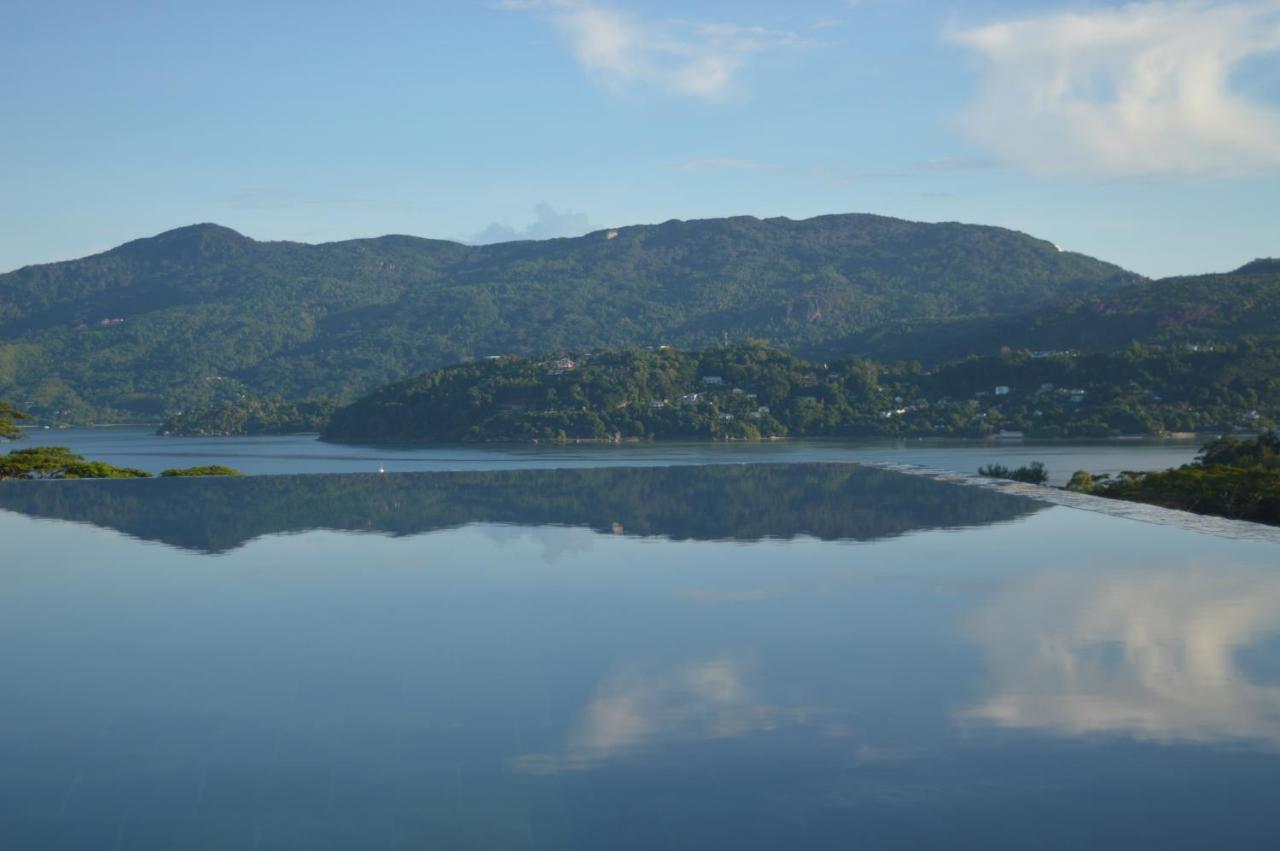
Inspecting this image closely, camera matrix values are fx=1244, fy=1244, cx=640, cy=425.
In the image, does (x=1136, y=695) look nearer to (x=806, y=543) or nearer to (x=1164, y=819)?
(x=1164, y=819)

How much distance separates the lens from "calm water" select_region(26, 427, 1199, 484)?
124 ft

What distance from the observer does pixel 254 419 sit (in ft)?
263

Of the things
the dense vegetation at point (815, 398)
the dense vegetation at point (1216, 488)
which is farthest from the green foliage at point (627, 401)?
the dense vegetation at point (1216, 488)

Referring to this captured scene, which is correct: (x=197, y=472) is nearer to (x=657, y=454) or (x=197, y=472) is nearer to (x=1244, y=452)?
(x=1244, y=452)

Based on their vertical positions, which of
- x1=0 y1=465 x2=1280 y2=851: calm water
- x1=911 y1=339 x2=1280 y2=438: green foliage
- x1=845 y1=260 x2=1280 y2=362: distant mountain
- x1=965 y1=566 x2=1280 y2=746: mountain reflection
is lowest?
x1=0 y1=465 x2=1280 y2=851: calm water

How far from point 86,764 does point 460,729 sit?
1.21 m

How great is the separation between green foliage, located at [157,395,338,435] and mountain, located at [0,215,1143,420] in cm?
1427

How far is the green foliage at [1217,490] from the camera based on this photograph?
13.1m

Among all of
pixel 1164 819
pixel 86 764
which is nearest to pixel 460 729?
pixel 86 764

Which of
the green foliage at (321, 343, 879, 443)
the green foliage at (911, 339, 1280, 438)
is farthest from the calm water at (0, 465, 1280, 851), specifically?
the green foliage at (321, 343, 879, 443)

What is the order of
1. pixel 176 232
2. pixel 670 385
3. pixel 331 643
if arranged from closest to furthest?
pixel 331 643, pixel 670 385, pixel 176 232

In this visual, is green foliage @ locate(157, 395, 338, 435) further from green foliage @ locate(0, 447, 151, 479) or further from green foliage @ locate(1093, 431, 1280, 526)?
green foliage @ locate(1093, 431, 1280, 526)

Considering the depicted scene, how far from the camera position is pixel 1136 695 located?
4.74m

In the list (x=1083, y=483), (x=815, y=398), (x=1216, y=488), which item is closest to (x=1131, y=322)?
(x=815, y=398)
